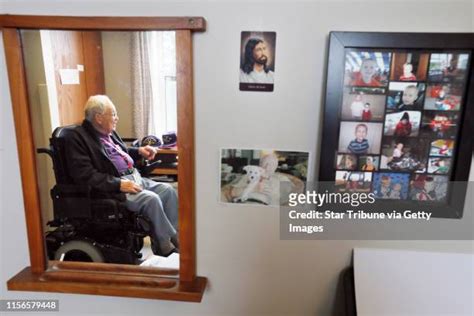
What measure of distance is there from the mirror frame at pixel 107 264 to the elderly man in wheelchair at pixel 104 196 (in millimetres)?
48

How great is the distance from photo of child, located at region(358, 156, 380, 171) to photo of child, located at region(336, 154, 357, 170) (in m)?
0.02

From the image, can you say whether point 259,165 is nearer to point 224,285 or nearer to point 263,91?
point 263,91

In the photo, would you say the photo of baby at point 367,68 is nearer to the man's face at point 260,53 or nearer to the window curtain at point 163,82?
the man's face at point 260,53

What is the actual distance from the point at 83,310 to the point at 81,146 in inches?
26.2

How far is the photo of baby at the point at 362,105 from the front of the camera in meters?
0.84

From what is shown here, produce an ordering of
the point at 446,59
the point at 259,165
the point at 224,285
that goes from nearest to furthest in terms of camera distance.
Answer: the point at 446,59 → the point at 259,165 → the point at 224,285

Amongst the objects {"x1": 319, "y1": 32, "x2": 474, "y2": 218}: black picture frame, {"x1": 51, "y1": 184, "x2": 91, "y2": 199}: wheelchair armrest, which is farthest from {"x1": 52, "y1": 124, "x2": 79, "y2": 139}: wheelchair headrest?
{"x1": 319, "y1": 32, "x2": 474, "y2": 218}: black picture frame

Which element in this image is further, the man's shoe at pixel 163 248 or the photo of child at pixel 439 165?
the man's shoe at pixel 163 248

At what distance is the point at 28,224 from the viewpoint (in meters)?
0.99

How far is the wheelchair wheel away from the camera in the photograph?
1.00 meters

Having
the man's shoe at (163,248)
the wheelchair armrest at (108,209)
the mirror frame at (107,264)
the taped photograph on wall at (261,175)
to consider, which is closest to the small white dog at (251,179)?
the taped photograph on wall at (261,175)

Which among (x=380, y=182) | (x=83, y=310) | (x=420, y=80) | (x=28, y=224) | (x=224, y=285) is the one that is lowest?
(x=83, y=310)

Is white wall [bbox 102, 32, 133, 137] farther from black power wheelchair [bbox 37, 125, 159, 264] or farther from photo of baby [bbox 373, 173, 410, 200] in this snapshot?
photo of baby [bbox 373, 173, 410, 200]

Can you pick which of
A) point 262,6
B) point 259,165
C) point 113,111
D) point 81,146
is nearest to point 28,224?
point 81,146
